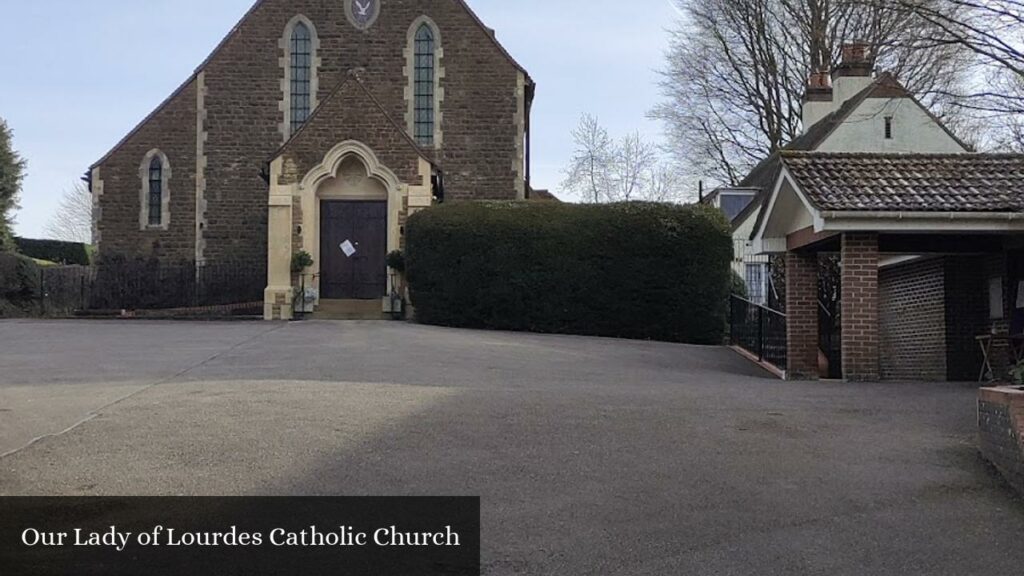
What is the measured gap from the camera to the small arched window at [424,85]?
101 ft

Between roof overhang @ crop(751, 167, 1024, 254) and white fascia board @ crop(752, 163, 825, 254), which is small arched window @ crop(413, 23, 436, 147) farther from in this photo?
roof overhang @ crop(751, 167, 1024, 254)

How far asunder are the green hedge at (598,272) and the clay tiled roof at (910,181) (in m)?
7.19

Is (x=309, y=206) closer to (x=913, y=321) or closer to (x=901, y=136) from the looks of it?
(x=913, y=321)

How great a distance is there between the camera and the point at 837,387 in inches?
523

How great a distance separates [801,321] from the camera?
15.9 m

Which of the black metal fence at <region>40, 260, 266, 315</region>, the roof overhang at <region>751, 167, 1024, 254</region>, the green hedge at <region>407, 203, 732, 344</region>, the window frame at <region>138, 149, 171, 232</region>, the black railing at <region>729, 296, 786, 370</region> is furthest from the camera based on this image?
the window frame at <region>138, 149, 171, 232</region>

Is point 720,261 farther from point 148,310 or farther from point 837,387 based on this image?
point 148,310

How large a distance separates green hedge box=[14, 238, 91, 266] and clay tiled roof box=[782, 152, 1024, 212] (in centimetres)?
3594

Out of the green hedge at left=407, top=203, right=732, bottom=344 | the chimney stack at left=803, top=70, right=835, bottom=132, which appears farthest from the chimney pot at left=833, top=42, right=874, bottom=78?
the green hedge at left=407, top=203, right=732, bottom=344

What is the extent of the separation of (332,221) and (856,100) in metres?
15.7

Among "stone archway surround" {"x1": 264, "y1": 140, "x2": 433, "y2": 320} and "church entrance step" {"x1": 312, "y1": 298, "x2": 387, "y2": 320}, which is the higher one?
"stone archway surround" {"x1": 264, "y1": 140, "x2": 433, "y2": 320}

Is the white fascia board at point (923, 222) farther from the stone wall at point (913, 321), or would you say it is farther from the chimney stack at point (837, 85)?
the chimney stack at point (837, 85)

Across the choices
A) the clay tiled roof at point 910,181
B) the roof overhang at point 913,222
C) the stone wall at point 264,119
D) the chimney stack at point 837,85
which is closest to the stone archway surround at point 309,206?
the stone wall at point 264,119

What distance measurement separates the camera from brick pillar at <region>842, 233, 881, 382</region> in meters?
14.0
